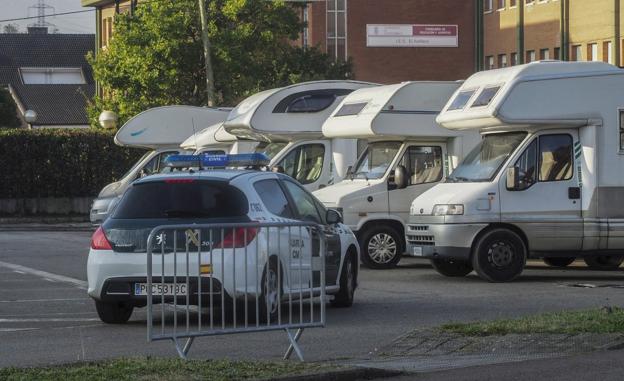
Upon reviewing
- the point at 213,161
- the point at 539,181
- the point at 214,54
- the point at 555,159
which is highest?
the point at 214,54

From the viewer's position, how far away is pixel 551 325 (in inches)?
485

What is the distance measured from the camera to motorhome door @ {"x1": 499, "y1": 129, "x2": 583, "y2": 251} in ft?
64.3

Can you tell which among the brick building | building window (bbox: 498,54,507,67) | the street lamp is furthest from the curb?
building window (bbox: 498,54,507,67)

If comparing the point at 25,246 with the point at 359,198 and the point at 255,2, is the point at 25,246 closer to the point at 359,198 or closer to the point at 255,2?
the point at 359,198

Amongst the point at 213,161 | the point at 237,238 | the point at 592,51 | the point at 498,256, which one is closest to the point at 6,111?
the point at 592,51

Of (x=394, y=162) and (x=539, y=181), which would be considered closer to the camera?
(x=539, y=181)

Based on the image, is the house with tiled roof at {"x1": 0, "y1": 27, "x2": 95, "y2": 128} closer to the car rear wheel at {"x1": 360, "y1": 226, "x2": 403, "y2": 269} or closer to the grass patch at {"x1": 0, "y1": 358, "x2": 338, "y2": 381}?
the car rear wheel at {"x1": 360, "y1": 226, "x2": 403, "y2": 269}

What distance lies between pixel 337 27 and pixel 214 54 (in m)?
23.2

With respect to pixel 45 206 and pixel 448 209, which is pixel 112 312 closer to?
pixel 448 209

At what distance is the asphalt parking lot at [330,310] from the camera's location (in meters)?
12.3

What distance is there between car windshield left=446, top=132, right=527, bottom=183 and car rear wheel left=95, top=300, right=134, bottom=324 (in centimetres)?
674

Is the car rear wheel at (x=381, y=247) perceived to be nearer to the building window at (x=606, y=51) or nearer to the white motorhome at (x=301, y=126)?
the white motorhome at (x=301, y=126)

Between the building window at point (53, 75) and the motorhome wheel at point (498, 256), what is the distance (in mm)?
106217

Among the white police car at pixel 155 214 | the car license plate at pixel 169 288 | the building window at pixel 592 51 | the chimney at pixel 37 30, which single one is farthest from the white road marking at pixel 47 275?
the chimney at pixel 37 30
